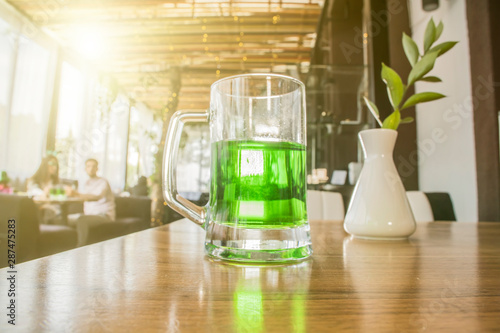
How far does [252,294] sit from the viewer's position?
243mm

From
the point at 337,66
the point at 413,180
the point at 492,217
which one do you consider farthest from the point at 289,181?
the point at 337,66

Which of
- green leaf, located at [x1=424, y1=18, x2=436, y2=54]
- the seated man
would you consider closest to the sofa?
the seated man

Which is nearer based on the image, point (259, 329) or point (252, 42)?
point (259, 329)

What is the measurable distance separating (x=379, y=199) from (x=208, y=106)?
90.9 inches

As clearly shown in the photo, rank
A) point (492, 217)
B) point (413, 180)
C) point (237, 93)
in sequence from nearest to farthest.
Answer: point (237, 93), point (492, 217), point (413, 180)

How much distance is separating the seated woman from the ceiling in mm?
1864

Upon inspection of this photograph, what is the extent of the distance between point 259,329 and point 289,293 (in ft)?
0.25

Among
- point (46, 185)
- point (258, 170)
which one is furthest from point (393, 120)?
point (46, 185)

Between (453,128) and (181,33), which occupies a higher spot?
(181,33)

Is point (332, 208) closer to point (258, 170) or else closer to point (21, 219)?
point (258, 170)

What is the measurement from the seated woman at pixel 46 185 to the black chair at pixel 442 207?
12.4 ft

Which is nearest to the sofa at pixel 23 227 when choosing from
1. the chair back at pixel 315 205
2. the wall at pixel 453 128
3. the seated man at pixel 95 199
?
the seated man at pixel 95 199

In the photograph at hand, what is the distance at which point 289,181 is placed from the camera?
1.33 ft

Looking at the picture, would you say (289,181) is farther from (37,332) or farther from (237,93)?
(37,332)
